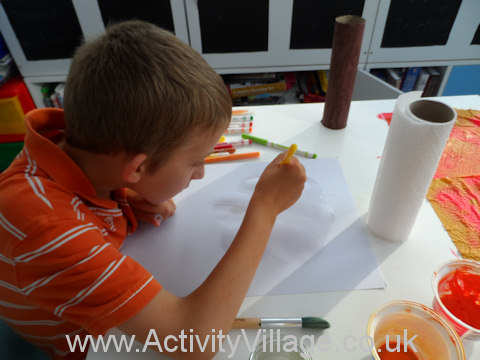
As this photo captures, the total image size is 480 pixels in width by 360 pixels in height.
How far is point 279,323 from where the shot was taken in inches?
16.7

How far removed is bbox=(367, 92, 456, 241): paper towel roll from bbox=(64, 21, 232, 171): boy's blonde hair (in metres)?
0.25

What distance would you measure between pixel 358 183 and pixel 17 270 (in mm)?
562

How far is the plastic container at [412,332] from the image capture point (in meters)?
0.37

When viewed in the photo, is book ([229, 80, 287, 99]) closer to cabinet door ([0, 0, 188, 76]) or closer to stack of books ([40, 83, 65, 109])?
cabinet door ([0, 0, 188, 76])

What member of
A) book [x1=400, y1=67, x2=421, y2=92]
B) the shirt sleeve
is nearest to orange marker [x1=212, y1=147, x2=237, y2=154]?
the shirt sleeve

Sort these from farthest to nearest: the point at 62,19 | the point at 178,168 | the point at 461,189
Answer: the point at 62,19, the point at 461,189, the point at 178,168

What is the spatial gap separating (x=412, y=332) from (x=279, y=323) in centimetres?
15

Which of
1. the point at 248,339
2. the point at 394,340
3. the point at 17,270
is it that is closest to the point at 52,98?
the point at 17,270

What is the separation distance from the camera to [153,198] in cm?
53

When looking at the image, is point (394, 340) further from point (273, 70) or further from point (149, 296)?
point (273, 70)

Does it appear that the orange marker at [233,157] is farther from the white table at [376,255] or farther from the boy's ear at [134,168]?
the boy's ear at [134,168]

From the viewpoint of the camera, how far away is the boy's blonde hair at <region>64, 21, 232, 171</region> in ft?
1.36

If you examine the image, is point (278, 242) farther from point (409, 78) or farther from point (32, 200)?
point (409, 78)

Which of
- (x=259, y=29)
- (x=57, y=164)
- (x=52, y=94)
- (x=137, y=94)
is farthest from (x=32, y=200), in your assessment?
(x=52, y=94)
